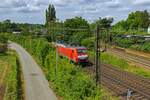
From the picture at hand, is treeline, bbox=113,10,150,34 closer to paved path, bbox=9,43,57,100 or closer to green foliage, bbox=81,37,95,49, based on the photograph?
green foliage, bbox=81,37,95,49

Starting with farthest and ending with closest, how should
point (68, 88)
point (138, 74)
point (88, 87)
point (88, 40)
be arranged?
point (88, 40) → point (138, 74) → point (68, 88) → point (88, 87)

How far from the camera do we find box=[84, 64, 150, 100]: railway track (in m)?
34.0

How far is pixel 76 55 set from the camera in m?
53.1

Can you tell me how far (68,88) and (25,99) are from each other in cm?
624

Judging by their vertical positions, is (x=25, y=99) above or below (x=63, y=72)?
below

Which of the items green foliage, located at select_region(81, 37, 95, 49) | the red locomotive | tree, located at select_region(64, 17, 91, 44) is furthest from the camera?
tree, located at select_region(64, 17, 91, 44)

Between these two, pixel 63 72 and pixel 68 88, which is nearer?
pixel 68 88

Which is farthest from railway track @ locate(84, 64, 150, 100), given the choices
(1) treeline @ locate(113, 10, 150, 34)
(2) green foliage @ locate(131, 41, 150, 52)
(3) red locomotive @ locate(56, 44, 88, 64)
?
(1) treeline @ locate(113, 10, 150, 34)

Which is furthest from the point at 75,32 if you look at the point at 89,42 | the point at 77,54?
the point at 77,54

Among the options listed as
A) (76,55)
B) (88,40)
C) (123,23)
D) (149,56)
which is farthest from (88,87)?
(123,23)

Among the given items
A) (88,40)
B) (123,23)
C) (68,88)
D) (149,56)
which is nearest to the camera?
(68,88)

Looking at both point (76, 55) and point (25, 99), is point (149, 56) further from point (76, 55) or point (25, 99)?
point (25, 99)

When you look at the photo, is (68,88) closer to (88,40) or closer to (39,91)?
(39,91)

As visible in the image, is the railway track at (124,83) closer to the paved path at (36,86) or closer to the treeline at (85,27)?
the paved path at (36,86)
